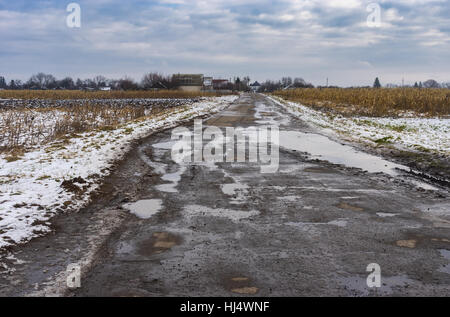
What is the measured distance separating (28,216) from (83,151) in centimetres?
539

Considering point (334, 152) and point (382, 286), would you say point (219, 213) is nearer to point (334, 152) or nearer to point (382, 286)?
point (382, 286)

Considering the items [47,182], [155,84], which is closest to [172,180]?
[47,182]

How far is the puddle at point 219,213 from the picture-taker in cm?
598

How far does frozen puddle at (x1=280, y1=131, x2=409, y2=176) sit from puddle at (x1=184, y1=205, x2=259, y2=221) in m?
4.36

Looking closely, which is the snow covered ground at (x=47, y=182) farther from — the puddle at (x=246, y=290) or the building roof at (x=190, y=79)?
the building roof at (x=190, y=79)

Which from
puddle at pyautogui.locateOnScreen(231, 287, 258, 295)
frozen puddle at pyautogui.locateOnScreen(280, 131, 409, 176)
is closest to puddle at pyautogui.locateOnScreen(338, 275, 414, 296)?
puddle at pyautogui.locateOnScreen(231, 287, 258, 295)

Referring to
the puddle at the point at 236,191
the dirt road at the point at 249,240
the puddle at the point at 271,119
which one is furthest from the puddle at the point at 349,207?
the puddle at the point at 271,119

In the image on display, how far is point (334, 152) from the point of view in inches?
470

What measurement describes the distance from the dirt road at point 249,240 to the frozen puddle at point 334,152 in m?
1.34

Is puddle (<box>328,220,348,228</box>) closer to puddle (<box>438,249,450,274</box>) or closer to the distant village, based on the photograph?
puddle (<box>438,249,450,274</box>)

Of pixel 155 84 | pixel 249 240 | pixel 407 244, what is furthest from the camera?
pixel 155 84

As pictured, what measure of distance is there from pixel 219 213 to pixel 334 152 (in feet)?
22.1

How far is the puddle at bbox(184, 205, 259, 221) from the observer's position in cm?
598

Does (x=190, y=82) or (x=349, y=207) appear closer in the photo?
(x=349, y=207)
